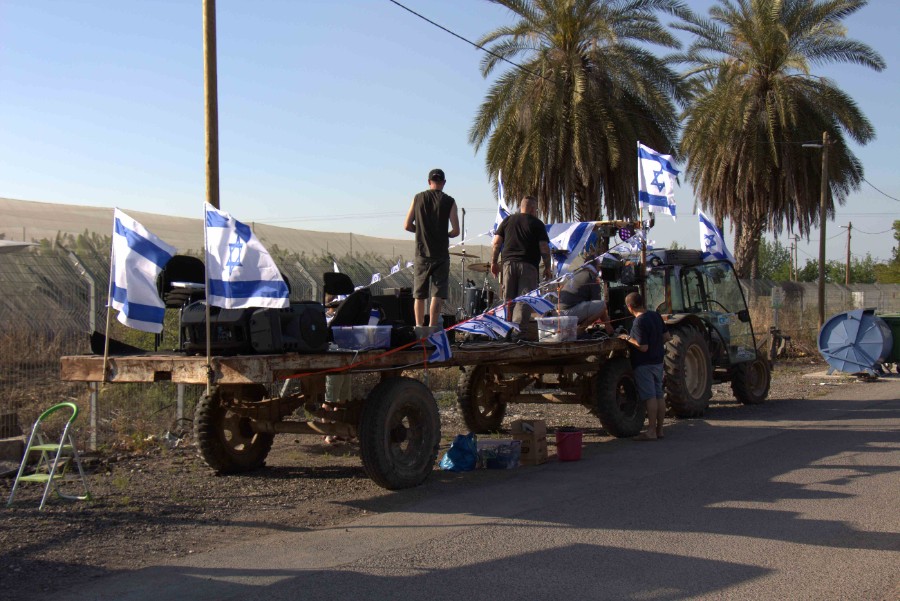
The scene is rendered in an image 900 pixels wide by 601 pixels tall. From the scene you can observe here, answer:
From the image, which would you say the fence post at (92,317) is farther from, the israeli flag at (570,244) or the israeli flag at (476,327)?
the israeli flag at (570,244)

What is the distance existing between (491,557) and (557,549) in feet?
1.66

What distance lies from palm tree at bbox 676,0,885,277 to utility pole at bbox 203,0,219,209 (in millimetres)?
17549

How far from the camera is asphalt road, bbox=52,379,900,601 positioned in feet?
18.3

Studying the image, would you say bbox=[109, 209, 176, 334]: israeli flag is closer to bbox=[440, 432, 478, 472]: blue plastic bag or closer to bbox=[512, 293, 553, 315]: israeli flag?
bbox=[440, 432, 478, 472]: blue plastic bag

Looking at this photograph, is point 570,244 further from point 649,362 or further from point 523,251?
point 649,362

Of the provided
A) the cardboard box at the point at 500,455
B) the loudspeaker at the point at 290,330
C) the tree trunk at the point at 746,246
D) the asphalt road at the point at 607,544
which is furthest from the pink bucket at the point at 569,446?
the tree trunk at the point at 746,246

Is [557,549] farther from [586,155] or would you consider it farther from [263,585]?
[586,155]

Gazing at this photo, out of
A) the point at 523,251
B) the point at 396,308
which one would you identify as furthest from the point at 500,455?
the point at 523,251

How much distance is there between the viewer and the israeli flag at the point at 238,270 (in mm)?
7281

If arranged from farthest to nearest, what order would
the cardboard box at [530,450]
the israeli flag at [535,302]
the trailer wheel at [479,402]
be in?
1. the trailer wheel at [479,402]
2. the israeli flag at [535,302]
3. the cardboard box at [530,450]

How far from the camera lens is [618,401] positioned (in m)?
11.7

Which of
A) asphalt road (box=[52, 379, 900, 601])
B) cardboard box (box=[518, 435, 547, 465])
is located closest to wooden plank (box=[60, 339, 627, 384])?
cardboard box (box=[518, 435, 547, 465])

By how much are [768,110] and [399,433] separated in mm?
20305

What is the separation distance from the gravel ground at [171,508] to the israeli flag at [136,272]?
161cm
